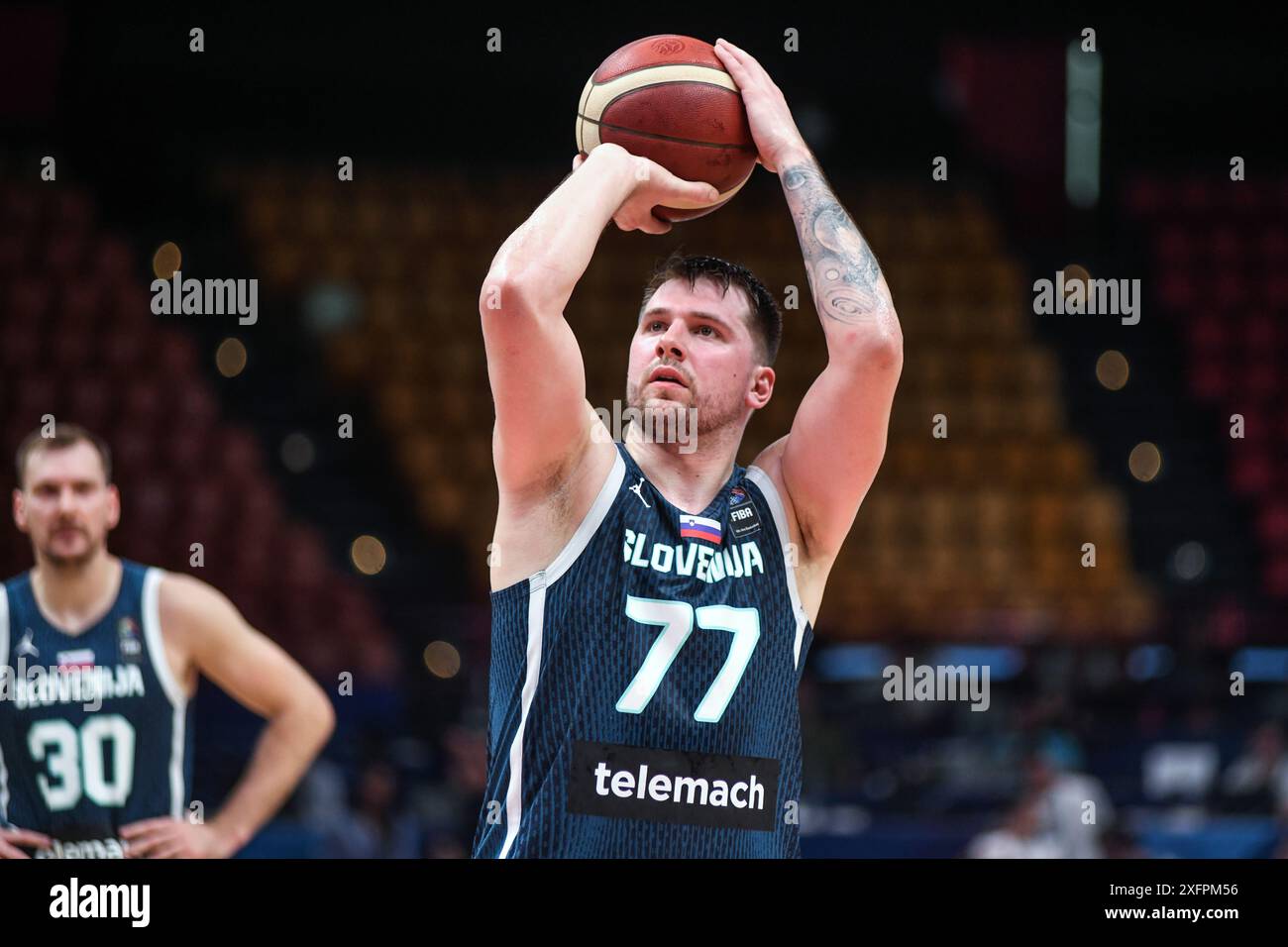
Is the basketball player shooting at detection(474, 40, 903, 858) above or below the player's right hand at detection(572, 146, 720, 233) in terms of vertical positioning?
below

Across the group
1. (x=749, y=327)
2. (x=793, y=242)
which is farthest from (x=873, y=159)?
(x=749, y=327)

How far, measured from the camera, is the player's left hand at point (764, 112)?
3812mm

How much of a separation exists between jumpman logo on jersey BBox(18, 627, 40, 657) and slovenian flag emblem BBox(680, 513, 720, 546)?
3118mm

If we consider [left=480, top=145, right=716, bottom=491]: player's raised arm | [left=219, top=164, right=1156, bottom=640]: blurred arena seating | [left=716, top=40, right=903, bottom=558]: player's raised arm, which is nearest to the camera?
[left=480, top=145, right=716, bottom=491]: player's raised arm

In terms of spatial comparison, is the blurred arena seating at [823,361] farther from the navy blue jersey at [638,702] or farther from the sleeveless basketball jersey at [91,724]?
the navy blue jersey at [638,702]

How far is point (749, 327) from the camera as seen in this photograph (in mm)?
3752

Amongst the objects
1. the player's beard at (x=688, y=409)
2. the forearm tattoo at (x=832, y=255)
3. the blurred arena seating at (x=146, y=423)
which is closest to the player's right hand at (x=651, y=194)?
the forearm tattoo at (x=832, y=255)

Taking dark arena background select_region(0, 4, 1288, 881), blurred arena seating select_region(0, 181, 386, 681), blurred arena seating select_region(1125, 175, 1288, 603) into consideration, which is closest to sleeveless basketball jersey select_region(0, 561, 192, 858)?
dark arena background select_region(0, 4, 1288, 881)

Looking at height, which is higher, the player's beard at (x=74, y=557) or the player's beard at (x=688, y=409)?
the player's beard at (x=688, y=409)

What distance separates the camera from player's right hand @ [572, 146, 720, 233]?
3586 millimetres

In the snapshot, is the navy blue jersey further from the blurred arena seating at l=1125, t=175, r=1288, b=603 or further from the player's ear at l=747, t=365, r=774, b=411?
the blurred arena seating at l=1125, t=175, r=1288, b=603

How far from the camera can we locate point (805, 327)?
47.9ft

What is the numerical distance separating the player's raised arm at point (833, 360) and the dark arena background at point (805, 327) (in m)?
5.99

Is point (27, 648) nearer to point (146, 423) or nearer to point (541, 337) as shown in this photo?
point (541, 337)
